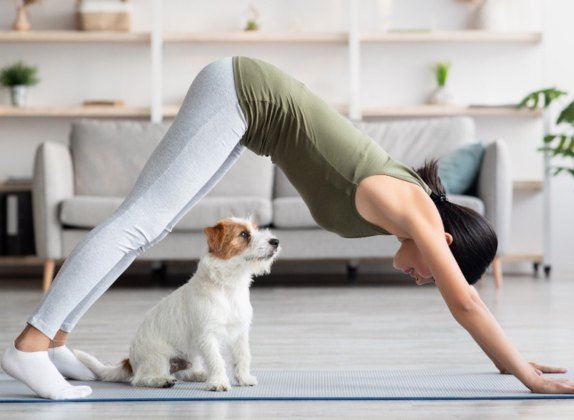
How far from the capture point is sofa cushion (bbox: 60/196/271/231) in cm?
470

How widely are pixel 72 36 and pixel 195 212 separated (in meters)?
1.68

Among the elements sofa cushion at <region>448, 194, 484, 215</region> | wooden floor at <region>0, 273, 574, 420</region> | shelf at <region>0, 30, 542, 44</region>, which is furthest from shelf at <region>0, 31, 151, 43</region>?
sofa cushion at <region>448, 194, 484, 215</region>

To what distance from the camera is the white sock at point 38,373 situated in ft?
6.63

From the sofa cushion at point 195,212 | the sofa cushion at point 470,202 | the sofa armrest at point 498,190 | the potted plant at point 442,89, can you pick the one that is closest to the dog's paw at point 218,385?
the sofa cushion at point 195,212

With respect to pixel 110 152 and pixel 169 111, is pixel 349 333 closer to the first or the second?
pixel 110 152

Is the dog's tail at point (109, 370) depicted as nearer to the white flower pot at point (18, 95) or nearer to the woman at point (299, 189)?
the woman at point (299, 189)

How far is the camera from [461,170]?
16.1 ft

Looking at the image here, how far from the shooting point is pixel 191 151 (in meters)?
2.12

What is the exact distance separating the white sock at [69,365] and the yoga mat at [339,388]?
0.09 feet

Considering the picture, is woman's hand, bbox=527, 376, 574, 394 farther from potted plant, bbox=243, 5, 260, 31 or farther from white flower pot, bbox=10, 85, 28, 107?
white flower pot, bbox=10, 85, 28, 107

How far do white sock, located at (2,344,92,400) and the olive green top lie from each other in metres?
0.67

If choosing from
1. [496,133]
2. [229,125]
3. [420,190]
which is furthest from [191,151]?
[496,133]

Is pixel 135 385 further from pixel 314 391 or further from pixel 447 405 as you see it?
pixel 447 405

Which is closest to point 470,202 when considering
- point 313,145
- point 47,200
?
point 47,200
